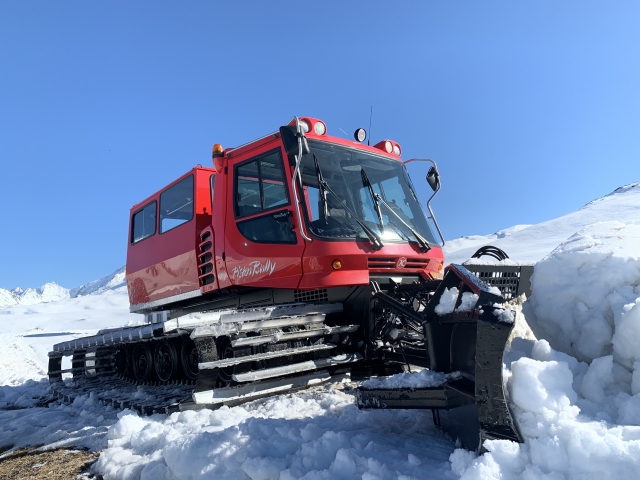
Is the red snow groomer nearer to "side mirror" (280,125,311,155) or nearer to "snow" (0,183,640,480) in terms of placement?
"side mirror" (280,125,311,155)

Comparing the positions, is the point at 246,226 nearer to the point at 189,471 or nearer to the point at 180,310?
the point at 180,310

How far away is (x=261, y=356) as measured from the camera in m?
4.16

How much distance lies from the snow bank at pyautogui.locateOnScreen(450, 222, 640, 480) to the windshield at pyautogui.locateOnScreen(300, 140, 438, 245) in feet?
7.63

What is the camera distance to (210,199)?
6547 mm

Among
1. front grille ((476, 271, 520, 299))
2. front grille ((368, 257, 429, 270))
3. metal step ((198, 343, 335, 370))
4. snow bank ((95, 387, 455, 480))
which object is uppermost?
front grille ((368, 257, 429, 270))

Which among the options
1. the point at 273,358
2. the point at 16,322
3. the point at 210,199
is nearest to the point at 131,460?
the point at 273,358

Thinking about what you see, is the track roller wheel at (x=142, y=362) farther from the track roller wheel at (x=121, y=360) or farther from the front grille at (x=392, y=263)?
the front grille at (x=392, y=263)

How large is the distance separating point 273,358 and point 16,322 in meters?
33.3

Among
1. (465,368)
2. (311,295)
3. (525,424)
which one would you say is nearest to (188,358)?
(311,295)

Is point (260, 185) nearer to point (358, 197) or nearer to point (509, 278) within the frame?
point (358, 197)

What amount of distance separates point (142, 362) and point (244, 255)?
2.80 m

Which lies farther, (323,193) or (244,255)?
(244,255)

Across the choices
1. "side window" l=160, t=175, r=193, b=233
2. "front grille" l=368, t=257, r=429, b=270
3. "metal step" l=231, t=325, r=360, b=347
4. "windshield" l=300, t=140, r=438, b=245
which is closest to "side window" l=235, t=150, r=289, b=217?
"windshield" l=300, t=140, r=438, b=245

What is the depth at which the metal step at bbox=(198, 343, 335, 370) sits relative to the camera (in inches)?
157
